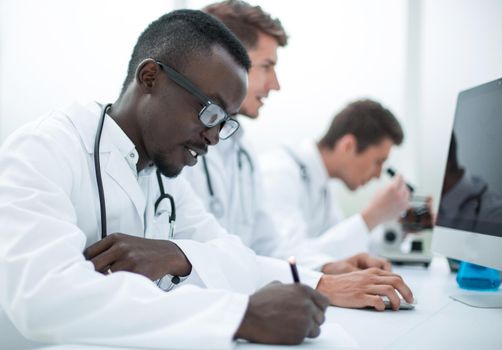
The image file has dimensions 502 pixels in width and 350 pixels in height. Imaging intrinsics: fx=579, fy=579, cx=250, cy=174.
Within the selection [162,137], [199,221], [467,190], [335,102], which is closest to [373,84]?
[335,102]

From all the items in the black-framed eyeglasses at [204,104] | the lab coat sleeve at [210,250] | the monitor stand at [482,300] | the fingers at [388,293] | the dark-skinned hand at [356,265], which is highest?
the black-framed eyeglasses at [204,104]

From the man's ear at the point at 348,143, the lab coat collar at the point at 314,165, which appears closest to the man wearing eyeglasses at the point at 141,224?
the lab coat collar at the point at 314,165

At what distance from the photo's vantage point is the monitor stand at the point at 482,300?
134 cm

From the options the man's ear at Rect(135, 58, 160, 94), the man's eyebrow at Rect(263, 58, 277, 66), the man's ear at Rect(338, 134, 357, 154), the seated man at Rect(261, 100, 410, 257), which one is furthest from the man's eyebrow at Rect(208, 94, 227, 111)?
the man's ear at Rect(338, 134, 357, 154)

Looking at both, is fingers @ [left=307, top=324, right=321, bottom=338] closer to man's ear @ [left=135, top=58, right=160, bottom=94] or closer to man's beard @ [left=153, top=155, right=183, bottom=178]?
man's beard @ [left=153, top=155, right=183, bottom=178]

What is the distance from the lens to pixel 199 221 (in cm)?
151

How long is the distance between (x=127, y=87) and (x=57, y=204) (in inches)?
17.9

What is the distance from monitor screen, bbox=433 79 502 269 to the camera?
1.35 m

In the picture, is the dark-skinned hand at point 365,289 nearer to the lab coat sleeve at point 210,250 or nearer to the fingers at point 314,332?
the lab coat sleeve at point 210,250

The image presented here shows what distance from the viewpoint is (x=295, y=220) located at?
7.76 ft

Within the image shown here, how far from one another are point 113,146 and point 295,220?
1.27 meters

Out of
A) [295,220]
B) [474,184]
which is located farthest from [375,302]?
[295,220]

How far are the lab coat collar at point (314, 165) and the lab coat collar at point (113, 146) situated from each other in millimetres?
1609

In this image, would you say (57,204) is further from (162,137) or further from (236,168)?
(236,168)
